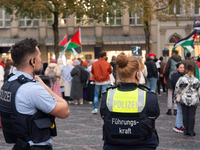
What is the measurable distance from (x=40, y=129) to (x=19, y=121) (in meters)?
0.19

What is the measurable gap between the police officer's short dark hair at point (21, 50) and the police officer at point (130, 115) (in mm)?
958

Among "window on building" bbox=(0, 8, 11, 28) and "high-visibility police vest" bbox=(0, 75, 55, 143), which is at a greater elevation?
"window on building" bbox=(0, 8, 11, 28)

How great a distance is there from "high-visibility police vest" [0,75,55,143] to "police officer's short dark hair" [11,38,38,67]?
17 centimetres

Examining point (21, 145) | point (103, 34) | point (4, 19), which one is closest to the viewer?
point (21, 145)

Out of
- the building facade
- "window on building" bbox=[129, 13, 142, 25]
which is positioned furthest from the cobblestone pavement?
"window on building" bbox=[129, 13, 142, 25]

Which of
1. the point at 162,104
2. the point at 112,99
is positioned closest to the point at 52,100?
the point at 112,99

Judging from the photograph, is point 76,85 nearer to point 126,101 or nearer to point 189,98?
point 189,98

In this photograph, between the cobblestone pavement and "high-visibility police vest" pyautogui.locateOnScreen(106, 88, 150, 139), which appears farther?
the cobblestone pavement

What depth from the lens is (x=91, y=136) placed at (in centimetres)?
838

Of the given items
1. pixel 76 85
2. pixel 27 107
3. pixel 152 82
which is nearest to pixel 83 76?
pixel 76 85

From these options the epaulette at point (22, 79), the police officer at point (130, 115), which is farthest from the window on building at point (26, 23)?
the epaulette at point (22, 79)

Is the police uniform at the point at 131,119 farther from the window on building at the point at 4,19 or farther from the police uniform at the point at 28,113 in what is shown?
the window on building at the point at 4,19

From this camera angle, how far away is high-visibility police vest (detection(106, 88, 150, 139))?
362cm

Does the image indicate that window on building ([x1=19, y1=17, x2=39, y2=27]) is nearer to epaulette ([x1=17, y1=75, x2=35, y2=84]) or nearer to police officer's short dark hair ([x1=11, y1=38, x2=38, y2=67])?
police officer's short dark hair ([x1=11, y1=38, x2=38, y2=67])
